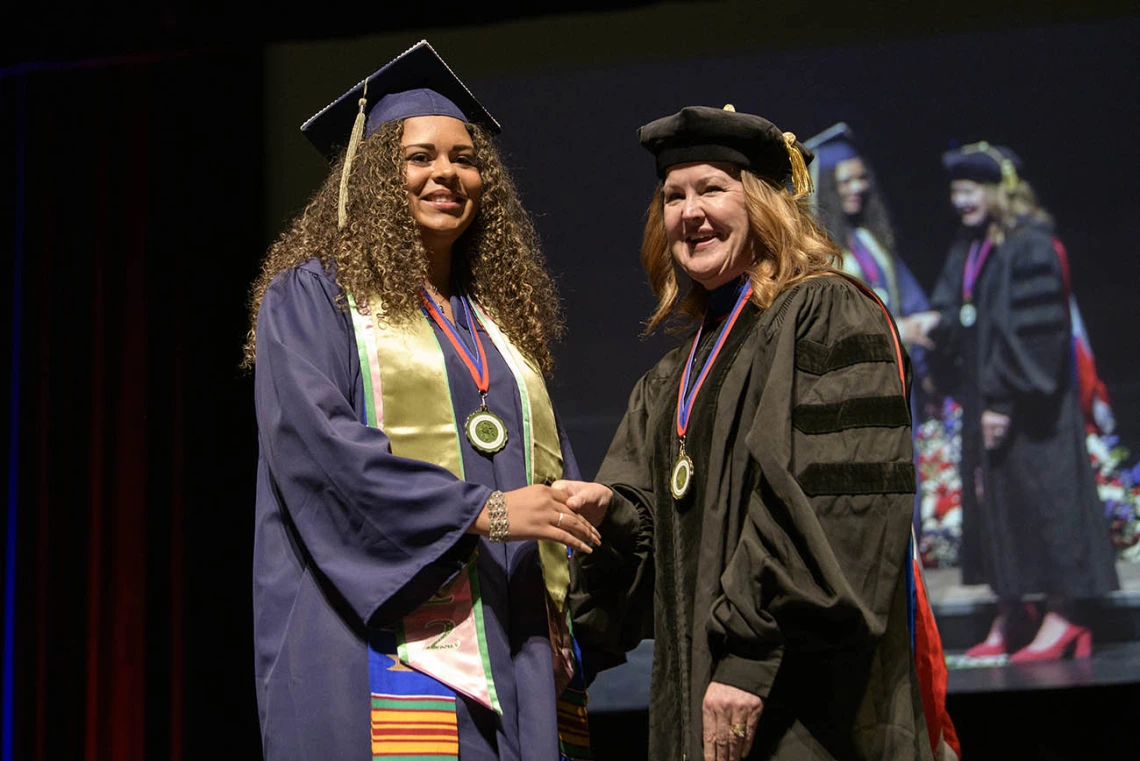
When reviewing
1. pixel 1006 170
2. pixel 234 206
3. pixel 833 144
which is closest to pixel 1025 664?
pixel 1006 170

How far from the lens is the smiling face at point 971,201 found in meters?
4.18

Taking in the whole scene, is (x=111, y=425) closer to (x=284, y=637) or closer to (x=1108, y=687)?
(x=284, y=637)

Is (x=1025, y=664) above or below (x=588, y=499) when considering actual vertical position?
below

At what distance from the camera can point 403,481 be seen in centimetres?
232

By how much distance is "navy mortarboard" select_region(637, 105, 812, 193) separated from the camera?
8.16 feet

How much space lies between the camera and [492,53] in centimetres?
441

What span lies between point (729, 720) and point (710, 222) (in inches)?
40.1

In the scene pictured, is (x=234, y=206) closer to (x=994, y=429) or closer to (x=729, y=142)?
(x=729, y=142)

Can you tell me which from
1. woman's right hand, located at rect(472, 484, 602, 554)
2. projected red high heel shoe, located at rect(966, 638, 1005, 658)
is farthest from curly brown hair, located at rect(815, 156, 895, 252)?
woman's right hand, located at rect(472, 484, 602, 554)

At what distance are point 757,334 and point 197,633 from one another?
2.71 meters

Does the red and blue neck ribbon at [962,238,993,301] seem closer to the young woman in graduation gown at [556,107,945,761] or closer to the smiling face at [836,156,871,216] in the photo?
the smiling face at [836,156,871,216]

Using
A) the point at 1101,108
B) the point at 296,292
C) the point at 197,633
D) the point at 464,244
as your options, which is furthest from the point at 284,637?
the point at 1101,108

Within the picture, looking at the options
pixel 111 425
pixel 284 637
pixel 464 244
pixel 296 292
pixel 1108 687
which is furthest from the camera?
pixel 111 425

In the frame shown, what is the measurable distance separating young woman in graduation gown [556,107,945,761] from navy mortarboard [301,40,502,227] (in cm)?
51
